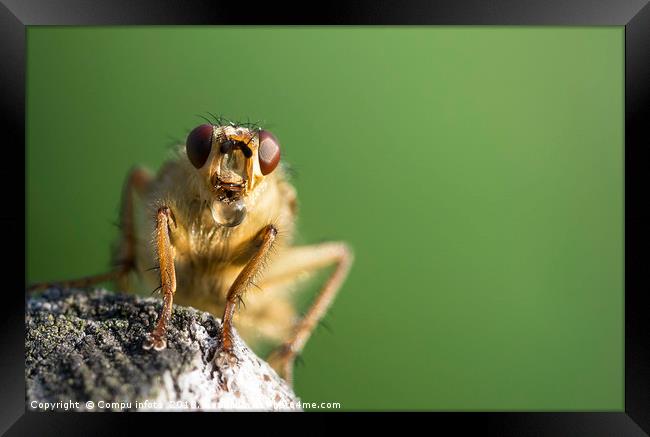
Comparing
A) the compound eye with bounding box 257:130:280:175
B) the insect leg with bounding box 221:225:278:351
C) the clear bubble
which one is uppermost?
the compound eye with bounding box 257:130:280:175

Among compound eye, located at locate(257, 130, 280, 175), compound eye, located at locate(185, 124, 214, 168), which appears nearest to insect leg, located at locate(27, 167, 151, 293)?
compound eye, located at locate(185, 124, 214, 168)

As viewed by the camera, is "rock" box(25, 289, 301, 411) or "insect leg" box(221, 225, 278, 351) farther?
"insect leg" box(221, 225, 278, 351)

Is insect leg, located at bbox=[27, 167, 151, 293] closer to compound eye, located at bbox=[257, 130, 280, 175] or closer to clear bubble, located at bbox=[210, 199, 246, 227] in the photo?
clear bubble, located at bbox=[210, 199, 246, 227]

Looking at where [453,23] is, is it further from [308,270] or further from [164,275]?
[308,270]


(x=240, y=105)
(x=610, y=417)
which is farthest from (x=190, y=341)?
(x=240, y=105)

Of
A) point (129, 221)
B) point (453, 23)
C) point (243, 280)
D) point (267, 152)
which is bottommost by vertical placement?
point (243, 280)

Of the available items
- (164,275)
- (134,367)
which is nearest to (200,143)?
(164,275)

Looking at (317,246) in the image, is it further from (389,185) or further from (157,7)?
(157,7)

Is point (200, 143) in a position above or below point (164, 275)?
above
